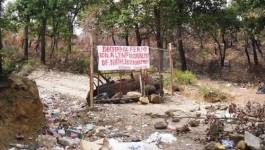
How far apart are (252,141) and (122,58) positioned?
20.2 feet

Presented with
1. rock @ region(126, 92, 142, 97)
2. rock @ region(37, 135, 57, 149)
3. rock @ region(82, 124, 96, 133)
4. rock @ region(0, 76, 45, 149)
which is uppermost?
rock @ region(0, 76, 45, 149)

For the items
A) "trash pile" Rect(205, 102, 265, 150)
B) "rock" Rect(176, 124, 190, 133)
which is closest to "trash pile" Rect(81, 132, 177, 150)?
"rock" Rect(176, 124, 190, 133)

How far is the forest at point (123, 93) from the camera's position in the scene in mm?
8508

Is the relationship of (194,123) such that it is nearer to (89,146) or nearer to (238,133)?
(238,133)

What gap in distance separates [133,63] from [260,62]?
26.3 meters

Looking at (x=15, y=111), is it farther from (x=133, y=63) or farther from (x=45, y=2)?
(x=45, y=2)

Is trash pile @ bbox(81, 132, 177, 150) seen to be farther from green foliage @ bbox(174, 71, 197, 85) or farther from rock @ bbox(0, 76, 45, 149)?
green foliage @ bbox(174, 71, 197, 85)


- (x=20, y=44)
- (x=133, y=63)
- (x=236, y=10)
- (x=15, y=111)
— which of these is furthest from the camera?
(x=20, y=44)

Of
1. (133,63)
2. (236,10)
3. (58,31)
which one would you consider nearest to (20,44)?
(58,31)

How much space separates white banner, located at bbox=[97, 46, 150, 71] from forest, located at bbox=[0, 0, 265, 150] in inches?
2.1

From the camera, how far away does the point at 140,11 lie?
2964 cm

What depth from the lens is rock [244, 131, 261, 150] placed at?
26.2 ft

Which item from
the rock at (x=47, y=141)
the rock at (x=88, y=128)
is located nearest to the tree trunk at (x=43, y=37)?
the rock at (x=88, y=128)

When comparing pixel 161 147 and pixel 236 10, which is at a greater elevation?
pixel 236 10
